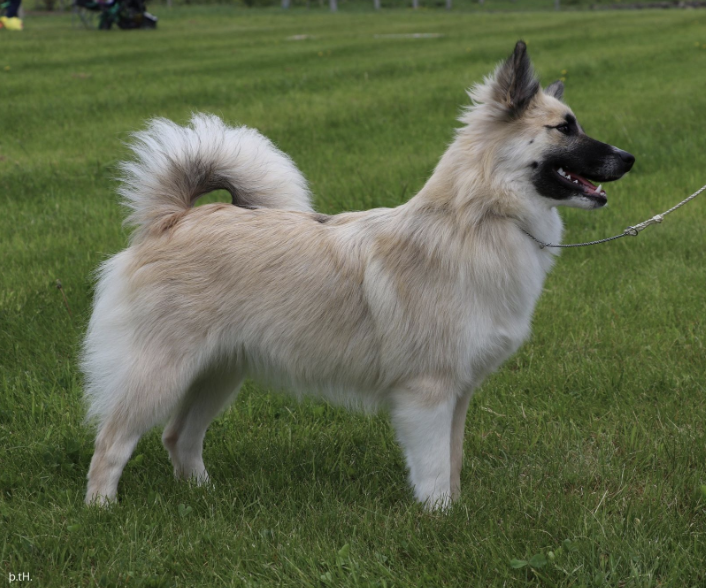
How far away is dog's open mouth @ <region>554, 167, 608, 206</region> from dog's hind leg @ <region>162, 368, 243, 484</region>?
63.0 inches

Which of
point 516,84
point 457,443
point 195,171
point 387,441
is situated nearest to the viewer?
point 516,84

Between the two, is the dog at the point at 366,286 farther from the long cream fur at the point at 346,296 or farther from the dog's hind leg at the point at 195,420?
the dog's hind leg at the point at 195,420

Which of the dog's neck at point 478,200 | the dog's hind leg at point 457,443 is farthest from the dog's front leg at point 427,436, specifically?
the dog's neck at point 478,200

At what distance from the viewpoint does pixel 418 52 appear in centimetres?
1683

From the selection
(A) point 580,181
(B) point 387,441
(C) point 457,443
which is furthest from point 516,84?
(B) point 387,441

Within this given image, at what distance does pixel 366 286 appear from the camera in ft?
10.1

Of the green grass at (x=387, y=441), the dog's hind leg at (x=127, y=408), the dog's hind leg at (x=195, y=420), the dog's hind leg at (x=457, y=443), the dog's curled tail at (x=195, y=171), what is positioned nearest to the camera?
the green grass at (x=387, y=441)

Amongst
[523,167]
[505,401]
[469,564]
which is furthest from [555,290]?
[469,564]

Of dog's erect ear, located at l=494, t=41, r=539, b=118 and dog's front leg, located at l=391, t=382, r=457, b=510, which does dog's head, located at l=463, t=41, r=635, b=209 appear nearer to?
dog's erect ear, located at l=494, t=41, r=539, b=118

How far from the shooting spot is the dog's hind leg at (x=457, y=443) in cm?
325

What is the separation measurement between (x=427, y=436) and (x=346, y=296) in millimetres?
627

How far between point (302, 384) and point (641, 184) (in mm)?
5222

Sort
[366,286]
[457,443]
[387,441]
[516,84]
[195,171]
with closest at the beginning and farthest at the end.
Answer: [516,84]
[366,286]
[457,443]
[195,171]
[387,441]

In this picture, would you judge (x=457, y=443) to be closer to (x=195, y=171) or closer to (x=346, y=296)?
(x=346, y=296)
